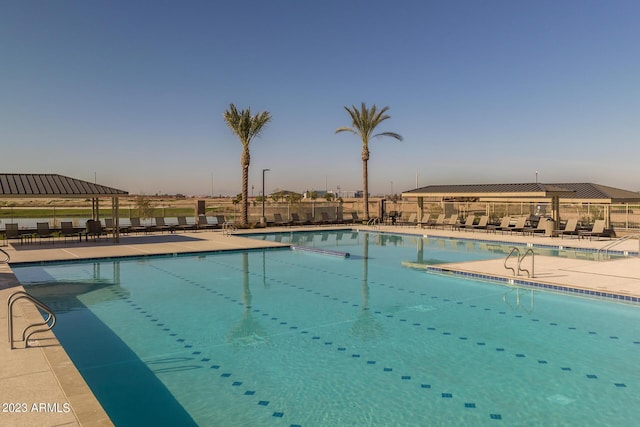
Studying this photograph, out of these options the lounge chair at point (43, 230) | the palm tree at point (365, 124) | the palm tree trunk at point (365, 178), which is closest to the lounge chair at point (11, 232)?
the lounge chair at point (43, 230)

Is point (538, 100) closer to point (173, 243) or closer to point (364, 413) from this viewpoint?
point (173, 243)

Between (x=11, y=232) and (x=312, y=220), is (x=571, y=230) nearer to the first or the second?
(x=312, y=220)

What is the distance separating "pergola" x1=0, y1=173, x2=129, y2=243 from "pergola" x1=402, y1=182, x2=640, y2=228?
55.4ft

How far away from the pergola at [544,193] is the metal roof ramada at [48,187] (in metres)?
16.9

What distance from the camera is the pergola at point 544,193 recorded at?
70.4 ft

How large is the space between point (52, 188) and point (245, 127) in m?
11.0

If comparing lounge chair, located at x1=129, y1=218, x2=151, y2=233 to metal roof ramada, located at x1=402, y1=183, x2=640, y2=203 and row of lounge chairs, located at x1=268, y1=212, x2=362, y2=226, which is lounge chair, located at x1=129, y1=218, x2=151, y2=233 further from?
metal roof ramada, located at x1=402, y1=183, x2=640, y2=203

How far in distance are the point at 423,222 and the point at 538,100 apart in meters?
11.5

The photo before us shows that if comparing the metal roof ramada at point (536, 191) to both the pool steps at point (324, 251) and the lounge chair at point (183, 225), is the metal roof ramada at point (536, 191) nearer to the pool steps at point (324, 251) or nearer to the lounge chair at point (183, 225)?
the pool steps at point (324, 251)

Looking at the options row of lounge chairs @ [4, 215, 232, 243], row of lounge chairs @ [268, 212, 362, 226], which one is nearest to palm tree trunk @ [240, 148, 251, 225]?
row of lounge chairs @ [268, 212, 362, 226]

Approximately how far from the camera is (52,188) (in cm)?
1644

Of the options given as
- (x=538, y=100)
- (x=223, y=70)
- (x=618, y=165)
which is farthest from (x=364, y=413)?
(x=618, y=165)

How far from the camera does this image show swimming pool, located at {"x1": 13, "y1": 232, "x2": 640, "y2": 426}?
187 inches

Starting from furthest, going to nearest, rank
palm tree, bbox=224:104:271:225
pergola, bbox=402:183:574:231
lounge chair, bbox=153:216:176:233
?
1. palm tree, bbox=224:104:271:225
2. lounge chair, bbox=153:216:176:233
3. pergola, bbox=402:183:574:231
